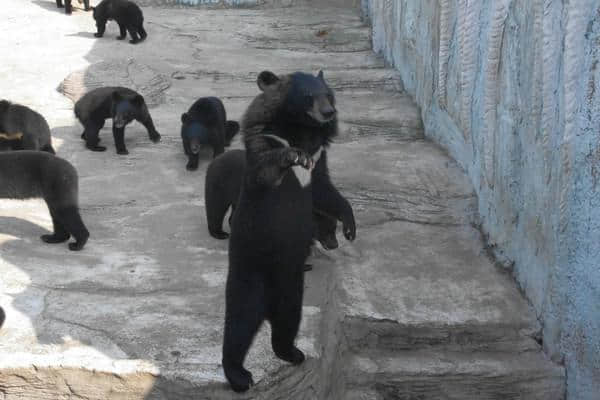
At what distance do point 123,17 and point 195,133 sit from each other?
15.7ft

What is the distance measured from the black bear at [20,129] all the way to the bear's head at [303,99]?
3627mm

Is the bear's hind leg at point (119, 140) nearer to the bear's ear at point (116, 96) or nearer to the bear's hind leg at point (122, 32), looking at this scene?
the bear's ear at point (116, 96)

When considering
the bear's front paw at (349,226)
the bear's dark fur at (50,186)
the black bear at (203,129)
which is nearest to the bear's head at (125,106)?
the black bear at (203,129)

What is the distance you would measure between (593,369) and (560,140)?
4.12ft

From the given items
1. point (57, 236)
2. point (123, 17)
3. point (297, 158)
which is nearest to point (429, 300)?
point (297, 158)

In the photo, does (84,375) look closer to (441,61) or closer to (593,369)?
(593,369)

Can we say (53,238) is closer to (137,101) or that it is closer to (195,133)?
(195,133)

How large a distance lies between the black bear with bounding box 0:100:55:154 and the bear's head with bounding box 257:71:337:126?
3627 millimetres

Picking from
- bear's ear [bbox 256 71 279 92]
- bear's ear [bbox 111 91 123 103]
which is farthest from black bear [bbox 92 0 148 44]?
bear's ear [bbox 256 71 279 92]

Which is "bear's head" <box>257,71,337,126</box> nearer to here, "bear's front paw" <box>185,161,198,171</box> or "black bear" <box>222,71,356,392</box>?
"black bear" <box>222,71,356,392</box>

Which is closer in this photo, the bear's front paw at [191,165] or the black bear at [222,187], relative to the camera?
the black bear at [222,187]

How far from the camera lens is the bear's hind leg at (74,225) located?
5141 mm

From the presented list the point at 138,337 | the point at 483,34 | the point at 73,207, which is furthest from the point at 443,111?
the point at 138,337

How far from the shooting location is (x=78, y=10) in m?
13.3
